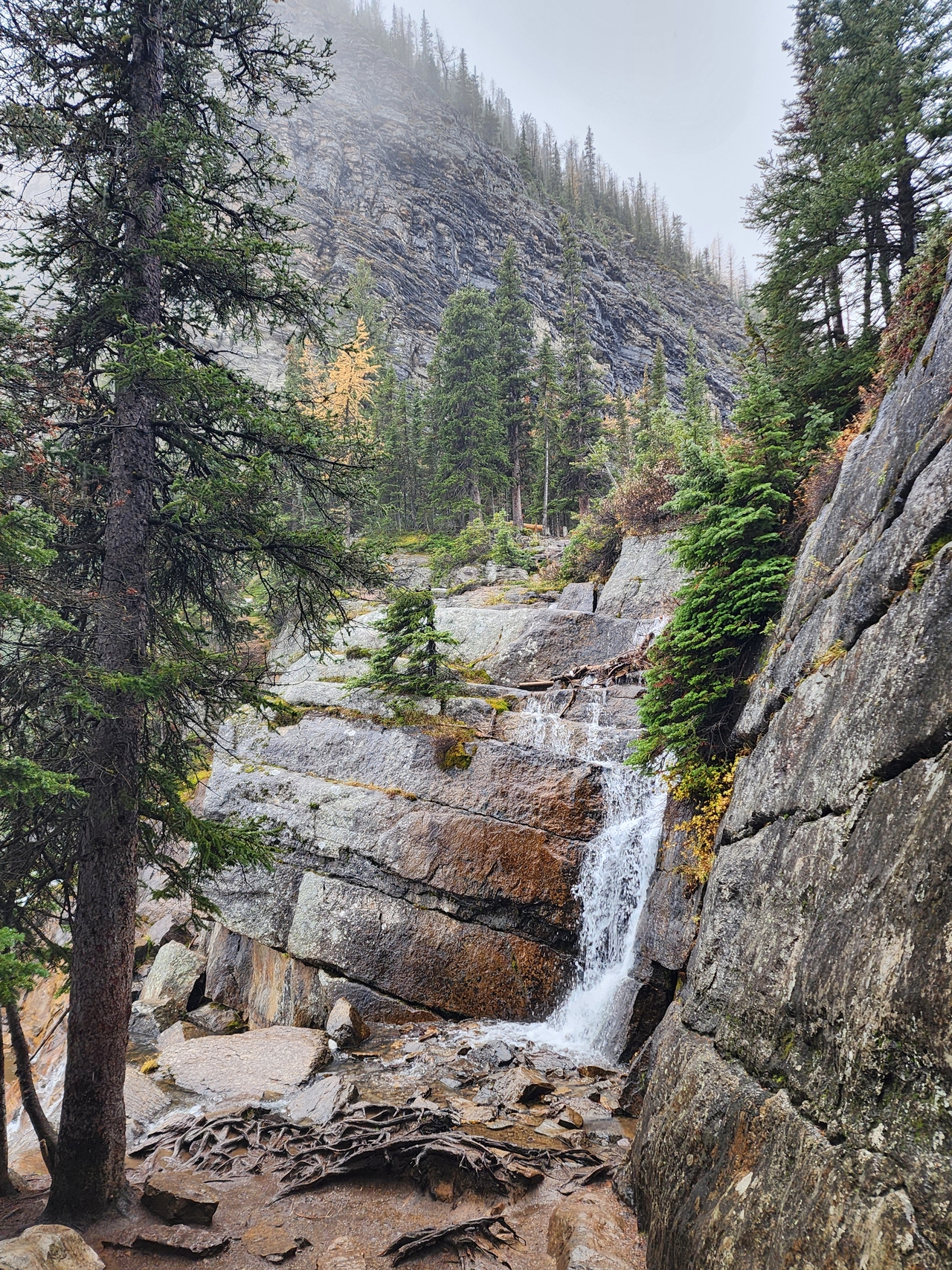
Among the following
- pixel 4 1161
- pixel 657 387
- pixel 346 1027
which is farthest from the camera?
pixel 657 387

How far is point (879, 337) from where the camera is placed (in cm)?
1181

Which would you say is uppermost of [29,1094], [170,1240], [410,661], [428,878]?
[410,661]

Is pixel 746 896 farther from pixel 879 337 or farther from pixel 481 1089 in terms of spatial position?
pixel 879 337

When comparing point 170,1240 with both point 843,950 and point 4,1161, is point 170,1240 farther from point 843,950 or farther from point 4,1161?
point 843,950

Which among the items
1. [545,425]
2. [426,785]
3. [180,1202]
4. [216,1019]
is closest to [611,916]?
[426,785]

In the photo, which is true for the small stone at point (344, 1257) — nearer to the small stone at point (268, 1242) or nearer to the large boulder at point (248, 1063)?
the small stone at point (268, 1242)

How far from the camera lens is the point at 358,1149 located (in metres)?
6.61

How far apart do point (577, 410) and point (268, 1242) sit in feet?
128

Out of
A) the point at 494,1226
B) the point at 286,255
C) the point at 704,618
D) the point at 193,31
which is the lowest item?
the point at 494,1226

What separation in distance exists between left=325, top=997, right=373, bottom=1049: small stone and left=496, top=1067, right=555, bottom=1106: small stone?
10.8 ft

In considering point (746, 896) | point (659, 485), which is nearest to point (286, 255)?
point (746, 896)

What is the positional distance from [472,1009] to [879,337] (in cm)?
1467

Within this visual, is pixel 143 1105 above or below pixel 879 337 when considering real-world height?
below

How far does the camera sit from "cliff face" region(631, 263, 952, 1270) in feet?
10.5
